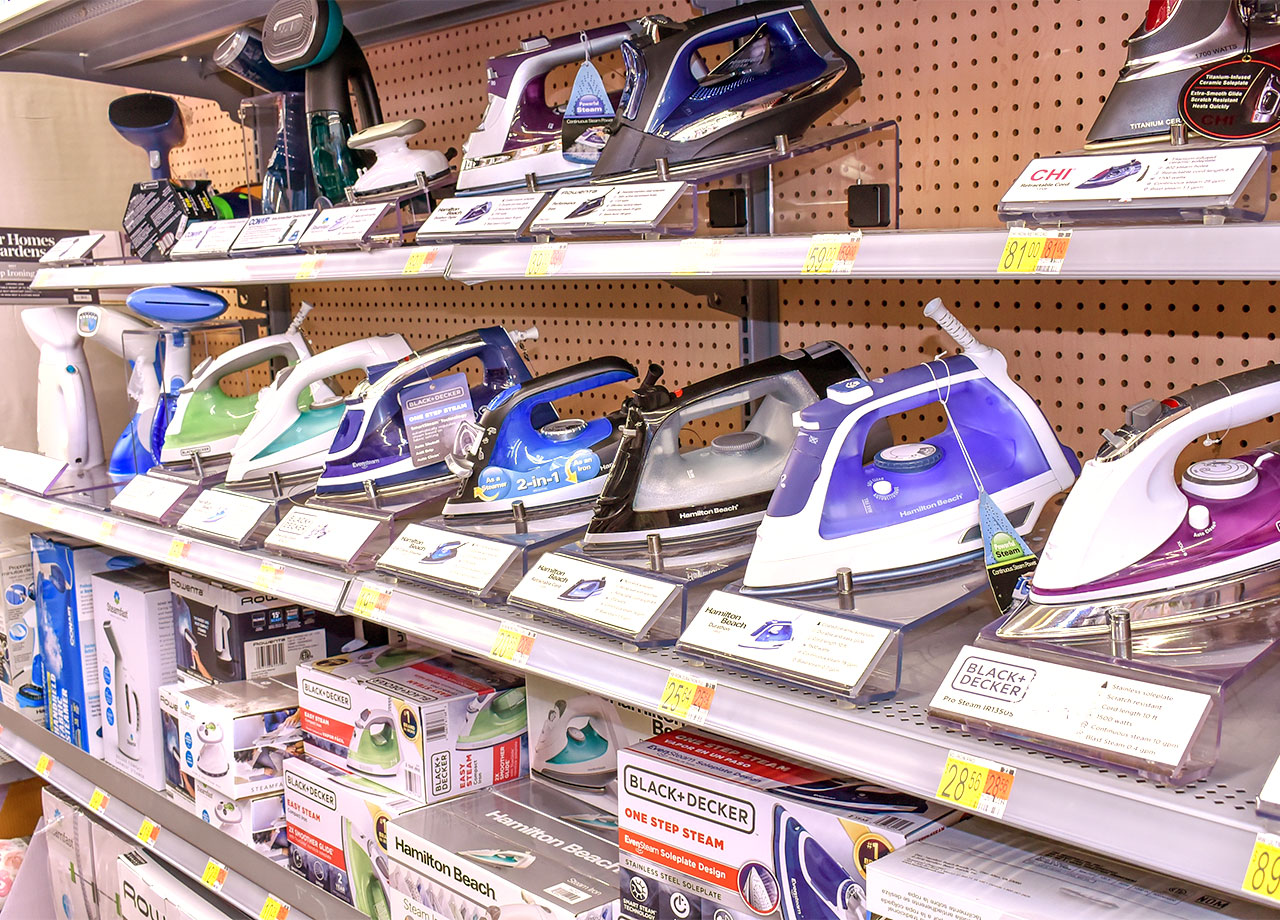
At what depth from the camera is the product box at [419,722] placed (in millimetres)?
1707

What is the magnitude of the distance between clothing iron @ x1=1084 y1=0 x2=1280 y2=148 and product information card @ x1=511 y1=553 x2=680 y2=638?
0.63 metres

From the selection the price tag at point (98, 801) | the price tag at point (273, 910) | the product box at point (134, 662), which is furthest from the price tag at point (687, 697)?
the price tag at point (98, 801)

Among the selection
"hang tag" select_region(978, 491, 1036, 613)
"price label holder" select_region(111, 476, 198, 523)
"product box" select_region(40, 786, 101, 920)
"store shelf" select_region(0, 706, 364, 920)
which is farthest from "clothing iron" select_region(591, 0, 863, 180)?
"product box" select_region(40, 786, 101, 920)

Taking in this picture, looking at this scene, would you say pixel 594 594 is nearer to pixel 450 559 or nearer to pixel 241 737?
pixel 450 559

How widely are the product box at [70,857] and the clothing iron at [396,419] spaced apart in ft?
3.95

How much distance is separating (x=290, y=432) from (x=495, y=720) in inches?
27.2

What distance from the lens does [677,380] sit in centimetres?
204

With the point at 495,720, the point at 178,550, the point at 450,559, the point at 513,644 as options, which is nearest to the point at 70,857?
the point at 178,550

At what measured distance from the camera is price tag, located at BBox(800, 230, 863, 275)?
1116mm

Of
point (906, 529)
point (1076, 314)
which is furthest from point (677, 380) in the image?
point (906, 529)

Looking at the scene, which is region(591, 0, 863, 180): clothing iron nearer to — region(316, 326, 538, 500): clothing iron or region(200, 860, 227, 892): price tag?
region(316, 326, 538, 500): clothing iron

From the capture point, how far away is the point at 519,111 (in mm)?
1780

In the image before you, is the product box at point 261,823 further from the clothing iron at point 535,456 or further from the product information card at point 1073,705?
the product information card at point 1073,705

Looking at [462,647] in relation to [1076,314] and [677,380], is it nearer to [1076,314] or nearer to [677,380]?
[677,380]
